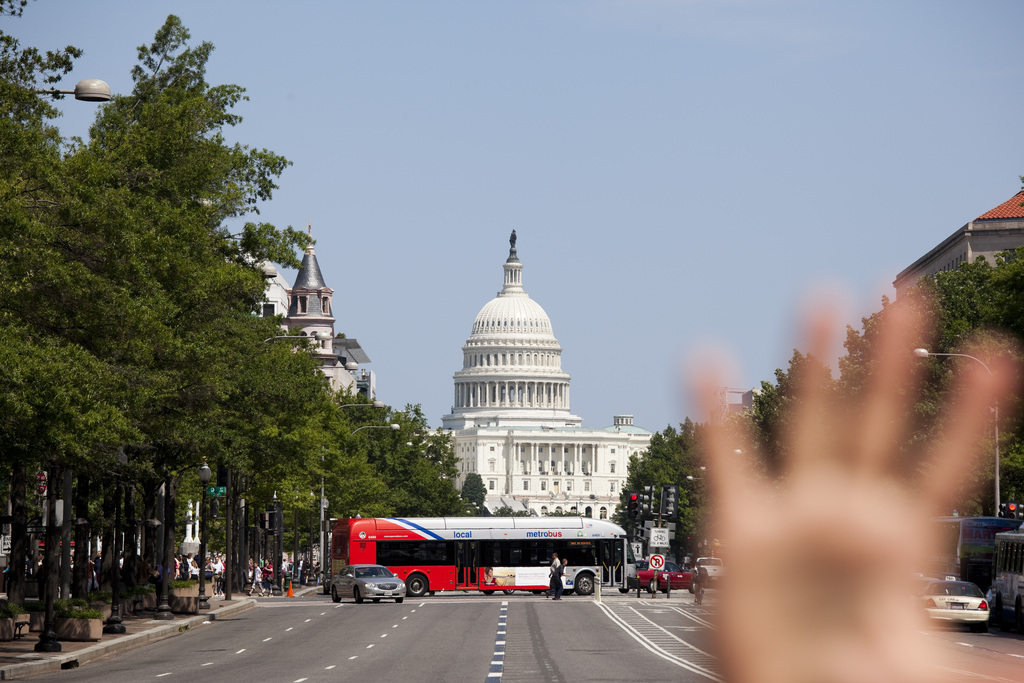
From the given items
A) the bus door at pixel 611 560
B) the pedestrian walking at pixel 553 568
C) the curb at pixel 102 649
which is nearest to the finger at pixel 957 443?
the curb at pixel 102 649

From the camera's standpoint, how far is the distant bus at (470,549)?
66188 mm

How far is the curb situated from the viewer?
82.3 feet

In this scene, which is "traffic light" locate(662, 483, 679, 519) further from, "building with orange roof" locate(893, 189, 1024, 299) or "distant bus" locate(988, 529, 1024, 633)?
"building with orange roof" locate(893, 189, 1024, 299)

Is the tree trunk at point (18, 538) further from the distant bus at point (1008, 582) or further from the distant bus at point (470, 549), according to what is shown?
the distant bus at point (470, 549)

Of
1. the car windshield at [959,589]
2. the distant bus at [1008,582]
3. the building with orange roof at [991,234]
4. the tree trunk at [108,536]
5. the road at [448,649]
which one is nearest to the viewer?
the road at [448,649]

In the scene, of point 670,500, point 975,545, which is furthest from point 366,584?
point 975,545

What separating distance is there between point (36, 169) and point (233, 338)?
61.1 ft

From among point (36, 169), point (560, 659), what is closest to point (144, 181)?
point (36, 169)

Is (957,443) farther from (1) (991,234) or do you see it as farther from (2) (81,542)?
(1) (991,234)

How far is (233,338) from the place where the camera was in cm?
4247

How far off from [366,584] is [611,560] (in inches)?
575

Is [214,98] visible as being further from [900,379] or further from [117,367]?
[900,379]

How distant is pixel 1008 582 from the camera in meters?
41.5

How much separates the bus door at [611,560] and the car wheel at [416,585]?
7851 millimetres
